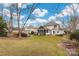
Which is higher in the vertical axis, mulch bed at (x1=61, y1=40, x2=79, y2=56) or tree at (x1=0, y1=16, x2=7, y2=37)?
tree at (x1=0, y1=16, x2=7, y2=37)

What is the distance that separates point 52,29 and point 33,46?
0.21m

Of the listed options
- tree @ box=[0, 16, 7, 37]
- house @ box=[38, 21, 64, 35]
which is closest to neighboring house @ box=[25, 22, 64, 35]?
house @ box=[38, 21, 64, 35]

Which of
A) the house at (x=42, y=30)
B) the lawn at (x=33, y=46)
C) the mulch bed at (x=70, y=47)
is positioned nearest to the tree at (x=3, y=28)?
the lawn at (x=33, y=46)

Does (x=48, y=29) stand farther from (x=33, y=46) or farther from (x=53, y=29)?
(x=33, y=46)

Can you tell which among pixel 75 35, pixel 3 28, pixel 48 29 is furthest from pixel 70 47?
pixel 3 28

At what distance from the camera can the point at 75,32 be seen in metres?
1.87

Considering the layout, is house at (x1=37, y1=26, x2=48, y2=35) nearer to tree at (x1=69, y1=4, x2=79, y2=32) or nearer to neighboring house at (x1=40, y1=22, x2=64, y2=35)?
neighboring house at (x1=40, y1=22, x2=64, y2=35)

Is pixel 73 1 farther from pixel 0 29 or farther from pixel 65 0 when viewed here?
pixel 0 29

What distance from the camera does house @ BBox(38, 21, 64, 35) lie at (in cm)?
187

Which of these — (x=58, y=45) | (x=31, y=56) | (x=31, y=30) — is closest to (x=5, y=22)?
(x=31, y=30)

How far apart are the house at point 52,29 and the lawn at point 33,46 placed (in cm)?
4

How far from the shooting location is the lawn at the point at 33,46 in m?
1.86

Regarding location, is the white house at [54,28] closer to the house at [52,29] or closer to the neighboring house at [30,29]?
the house at [52,29]

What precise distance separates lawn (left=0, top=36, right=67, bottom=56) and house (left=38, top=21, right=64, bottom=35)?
0.13 feet
